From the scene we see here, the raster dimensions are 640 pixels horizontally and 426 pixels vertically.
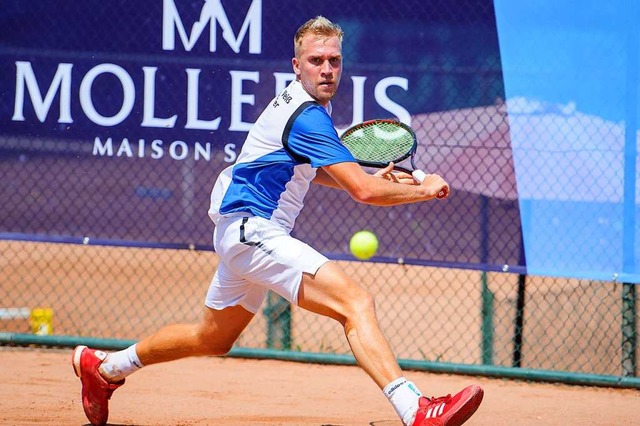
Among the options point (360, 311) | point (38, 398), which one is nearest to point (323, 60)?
point (360, 311)

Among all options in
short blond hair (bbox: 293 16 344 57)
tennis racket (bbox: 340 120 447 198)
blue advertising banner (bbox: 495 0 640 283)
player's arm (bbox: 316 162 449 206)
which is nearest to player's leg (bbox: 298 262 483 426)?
player's arm (bbox: 316 162 449 206)

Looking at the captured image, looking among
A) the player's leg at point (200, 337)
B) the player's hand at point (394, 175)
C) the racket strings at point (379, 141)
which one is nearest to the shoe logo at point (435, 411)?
the player's hand at point (394, 175)

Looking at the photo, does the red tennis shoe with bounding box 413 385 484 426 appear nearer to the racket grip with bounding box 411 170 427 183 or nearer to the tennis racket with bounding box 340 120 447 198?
the racket grip with bounding box 411 170 427 183

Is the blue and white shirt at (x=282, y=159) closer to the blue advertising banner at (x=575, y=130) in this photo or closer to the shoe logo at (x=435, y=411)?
the shoe logo at (x=435, y=411)

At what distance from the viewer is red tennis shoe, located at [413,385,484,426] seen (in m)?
3.41

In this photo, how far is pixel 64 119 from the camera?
20.5 ft

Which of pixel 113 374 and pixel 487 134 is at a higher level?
pixel 487 134

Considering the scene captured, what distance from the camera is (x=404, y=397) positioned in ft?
11.5

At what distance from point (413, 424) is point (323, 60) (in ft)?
4.74

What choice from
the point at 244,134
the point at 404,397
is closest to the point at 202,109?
the point at 244,134

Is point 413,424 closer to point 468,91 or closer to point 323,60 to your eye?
point 323,60

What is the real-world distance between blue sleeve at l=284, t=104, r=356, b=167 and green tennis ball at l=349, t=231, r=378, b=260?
1.83 meters

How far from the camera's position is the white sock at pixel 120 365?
4309mm

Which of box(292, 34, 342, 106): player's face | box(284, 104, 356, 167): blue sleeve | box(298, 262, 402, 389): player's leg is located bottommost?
box(298, 262, 402, 389): player's leg
